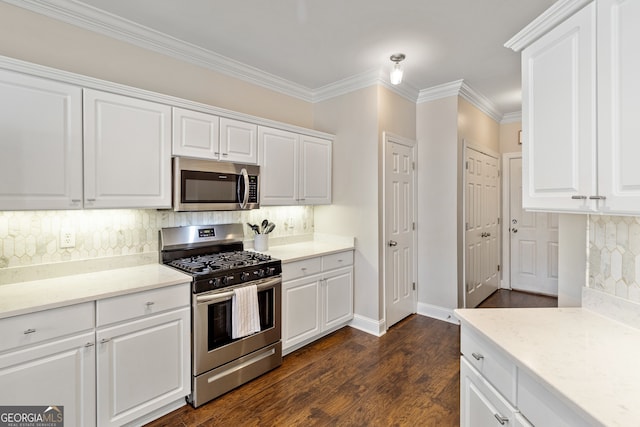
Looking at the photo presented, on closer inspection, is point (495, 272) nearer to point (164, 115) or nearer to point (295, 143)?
point (295, 143)

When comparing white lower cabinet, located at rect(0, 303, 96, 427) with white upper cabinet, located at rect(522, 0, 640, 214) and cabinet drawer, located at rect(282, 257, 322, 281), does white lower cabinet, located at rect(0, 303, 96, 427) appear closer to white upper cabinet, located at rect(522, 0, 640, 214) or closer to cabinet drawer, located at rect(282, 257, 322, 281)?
cabinet drawer, located at rect(282, 257, 322, 281)

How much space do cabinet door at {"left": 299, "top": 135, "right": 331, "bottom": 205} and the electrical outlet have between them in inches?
75.8

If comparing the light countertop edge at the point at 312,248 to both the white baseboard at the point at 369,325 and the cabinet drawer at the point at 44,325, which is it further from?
the cabinet drawer at the point at 44,325

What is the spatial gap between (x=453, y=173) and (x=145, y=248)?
10.6 ft

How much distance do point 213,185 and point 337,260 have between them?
1475 millimetres

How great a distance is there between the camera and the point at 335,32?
2549 mm

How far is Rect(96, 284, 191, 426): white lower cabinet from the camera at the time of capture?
6.04ft

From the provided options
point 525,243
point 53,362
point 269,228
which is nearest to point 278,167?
point 269,228

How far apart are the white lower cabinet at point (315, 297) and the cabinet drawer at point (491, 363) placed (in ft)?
5.39

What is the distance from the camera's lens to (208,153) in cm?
257

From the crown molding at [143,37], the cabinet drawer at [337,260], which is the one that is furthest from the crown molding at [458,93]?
the cabinet drawer at [337,260]

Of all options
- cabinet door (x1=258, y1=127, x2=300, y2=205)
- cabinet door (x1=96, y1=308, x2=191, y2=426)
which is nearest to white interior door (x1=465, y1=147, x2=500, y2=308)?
cabinet door (x1=258, y1=127, x2=300, y2=205)

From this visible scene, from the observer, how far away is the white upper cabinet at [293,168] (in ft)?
9.96

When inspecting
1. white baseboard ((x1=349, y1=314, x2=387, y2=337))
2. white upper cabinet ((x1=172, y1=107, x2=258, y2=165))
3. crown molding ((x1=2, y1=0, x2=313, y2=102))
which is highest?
crown molding ((x1=2, y1=0, x2=313, y2=102))
